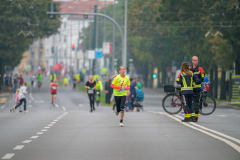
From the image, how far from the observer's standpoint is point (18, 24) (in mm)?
60562

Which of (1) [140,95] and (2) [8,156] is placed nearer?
(2) [8,156]

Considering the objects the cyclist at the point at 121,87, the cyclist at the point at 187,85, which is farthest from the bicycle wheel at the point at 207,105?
the cyclist at the point at 121,87

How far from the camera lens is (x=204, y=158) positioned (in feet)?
34.0

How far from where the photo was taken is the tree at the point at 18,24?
194 feet

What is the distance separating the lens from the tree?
194ft

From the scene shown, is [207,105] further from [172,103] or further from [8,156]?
[8,156]

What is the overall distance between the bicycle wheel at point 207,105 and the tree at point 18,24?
1484 inches

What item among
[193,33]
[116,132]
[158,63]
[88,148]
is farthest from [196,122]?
[158,63]

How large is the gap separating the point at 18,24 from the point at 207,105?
41.2 m

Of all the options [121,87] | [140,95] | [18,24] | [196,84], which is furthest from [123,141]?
[18,24]

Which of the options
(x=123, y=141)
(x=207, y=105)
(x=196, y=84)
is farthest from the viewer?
(x=207, y=105)

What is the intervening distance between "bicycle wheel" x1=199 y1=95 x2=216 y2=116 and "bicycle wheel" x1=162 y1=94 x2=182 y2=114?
2.38 ft

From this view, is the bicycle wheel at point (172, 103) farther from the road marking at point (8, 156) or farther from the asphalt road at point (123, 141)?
the road marking at point (8, 156)

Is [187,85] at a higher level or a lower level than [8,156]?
higher
